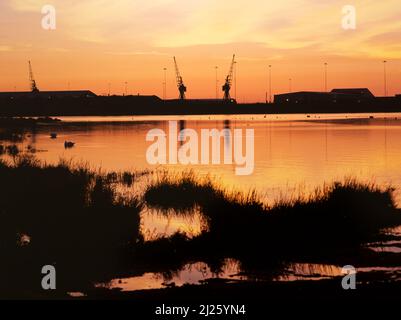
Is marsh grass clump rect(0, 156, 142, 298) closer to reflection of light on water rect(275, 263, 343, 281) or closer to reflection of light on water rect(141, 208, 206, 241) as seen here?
reflection of light on water rect(141, 208, 206, 241)

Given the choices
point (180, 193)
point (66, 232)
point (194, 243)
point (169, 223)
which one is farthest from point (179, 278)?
point (180, 193)

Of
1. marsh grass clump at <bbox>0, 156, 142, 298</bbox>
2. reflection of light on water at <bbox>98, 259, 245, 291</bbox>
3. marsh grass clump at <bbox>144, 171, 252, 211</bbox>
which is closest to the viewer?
reflection of light on water at <bbox>98, 259, 245, 291</bbox>

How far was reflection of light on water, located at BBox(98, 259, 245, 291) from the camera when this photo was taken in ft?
54.4

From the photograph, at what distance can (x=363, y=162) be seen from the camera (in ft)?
185

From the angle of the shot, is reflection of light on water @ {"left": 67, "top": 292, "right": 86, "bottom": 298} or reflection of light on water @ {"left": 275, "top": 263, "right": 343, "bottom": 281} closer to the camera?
reflection of light on water @ {"left": 67, "top": 292, "right": 86, "bottom": 298}

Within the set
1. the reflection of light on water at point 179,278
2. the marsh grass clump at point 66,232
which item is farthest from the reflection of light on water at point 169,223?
the reflection of light on water at point 179,278

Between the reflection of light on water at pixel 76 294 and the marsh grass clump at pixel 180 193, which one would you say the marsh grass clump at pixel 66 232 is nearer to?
the reflection of light on water at pixel 76 294

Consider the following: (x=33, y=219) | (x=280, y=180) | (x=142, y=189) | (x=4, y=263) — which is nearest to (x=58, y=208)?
(x=33, y=219)

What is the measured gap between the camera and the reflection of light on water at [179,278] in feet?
54.4

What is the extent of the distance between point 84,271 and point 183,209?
1074 cm

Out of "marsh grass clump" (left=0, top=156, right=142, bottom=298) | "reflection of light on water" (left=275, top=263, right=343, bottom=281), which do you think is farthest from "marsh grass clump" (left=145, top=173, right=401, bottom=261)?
"marsh grass clump" (left=0, top=156, right=142, bottom=298)

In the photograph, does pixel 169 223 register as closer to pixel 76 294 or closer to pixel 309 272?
pixel 309 272

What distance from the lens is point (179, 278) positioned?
679 inches

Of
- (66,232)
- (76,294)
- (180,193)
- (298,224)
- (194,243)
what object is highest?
(180,193)
